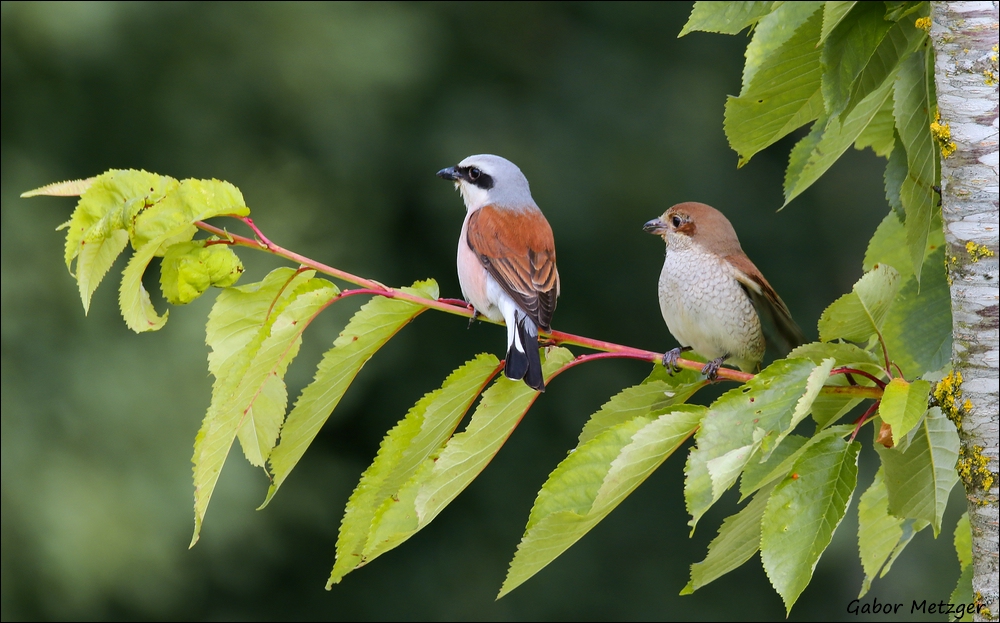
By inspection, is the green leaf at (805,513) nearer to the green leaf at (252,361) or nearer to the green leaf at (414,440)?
the green leaf at (414,440)

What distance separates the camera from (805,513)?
4.17 ft

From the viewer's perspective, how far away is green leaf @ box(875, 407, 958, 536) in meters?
1.40

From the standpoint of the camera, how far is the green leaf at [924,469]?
1.40 metres

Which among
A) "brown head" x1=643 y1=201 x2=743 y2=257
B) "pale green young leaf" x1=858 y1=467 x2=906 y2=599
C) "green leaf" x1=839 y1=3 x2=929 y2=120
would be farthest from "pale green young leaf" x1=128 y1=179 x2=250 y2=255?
"brown head" x1=643 y1=201 x2=743 y2=257

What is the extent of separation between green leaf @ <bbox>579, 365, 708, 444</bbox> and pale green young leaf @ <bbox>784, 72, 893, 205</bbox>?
1.13 feet

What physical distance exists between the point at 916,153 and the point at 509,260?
1259 millimetres

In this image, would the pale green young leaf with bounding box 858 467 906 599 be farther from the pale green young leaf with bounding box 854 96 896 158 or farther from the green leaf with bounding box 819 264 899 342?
the pale green young leaf with bounding box 854 96 896 158

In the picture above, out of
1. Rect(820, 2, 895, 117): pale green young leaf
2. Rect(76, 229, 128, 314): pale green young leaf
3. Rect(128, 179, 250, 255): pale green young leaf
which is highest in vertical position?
Rect(820, 2, 895, 117): pale green young leaf

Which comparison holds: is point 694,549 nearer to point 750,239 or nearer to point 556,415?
point 556,415

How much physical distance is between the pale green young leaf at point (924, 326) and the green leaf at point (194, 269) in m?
1.07

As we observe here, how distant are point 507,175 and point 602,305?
5.02m

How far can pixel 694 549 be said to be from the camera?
324 inches

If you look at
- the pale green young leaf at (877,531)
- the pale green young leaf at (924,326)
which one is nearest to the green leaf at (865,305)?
the pale green young leaf at (924,326)

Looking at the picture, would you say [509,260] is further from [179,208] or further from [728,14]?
[179,208]
